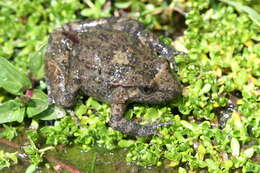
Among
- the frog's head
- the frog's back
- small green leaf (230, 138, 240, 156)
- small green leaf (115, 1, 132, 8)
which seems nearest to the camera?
small green leaf (230, 138, 240, 156)

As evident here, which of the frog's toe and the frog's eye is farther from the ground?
the frog's eye

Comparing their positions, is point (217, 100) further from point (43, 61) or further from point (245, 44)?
point (43, 61)

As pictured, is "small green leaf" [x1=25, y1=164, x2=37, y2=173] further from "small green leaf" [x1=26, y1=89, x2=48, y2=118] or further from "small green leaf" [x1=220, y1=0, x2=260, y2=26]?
"small green leaf" [x1=220, y1=0, x2=260, y2=26]

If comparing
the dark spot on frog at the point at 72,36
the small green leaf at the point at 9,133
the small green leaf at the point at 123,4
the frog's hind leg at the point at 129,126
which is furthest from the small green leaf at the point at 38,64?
the small green leaf at the point at 123,4

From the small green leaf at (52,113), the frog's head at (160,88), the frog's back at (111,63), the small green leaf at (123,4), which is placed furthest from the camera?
the small green leaf at (123,4)

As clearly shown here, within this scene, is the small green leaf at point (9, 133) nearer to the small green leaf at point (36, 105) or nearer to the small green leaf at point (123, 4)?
the small green leaf at point (36, 105)

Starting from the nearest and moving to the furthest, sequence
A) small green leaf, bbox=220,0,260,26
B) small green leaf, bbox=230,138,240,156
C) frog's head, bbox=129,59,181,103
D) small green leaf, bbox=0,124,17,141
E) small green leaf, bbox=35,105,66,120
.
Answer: small green leaf, bbox=230,138,240,156 → frog's head, bbox=129,59,181,103 → small green leaf, bbox=0,124,17,141 → small green leaf, bbox=35,105,66,120 → small green leaf, bbox=220,0,260,26

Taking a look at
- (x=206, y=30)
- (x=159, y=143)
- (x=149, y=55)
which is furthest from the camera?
(x=206, y=30)

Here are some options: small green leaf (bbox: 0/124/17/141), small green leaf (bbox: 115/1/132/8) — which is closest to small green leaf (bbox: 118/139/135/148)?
small green leaf (bbox: 0/124/17/141)

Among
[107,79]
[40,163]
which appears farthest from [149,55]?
[40,163]
